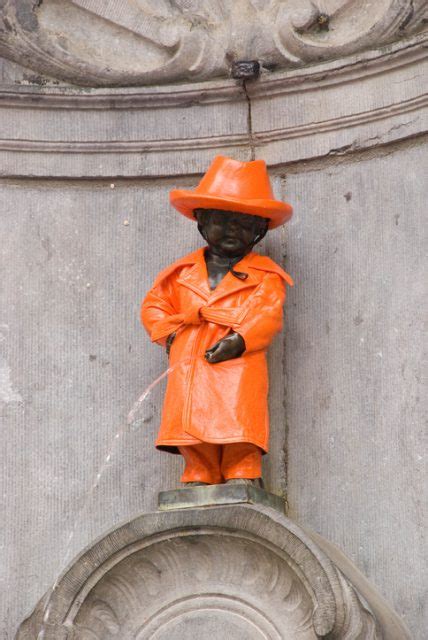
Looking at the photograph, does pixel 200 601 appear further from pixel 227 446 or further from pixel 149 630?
pixel 227 446

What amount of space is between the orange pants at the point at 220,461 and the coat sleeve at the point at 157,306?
416mm

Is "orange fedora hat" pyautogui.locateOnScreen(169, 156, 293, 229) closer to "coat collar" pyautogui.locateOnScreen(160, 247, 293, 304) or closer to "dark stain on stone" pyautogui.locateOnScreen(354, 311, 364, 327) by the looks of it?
"coat collar" pyautogui.locateOnScreen(160, 247, 293, 304)

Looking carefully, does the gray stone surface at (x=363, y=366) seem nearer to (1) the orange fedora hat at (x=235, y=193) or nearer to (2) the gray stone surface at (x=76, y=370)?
(2) the gray stone surface at (x=76, y=370)

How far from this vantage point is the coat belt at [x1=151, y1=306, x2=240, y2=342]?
17.9 feet

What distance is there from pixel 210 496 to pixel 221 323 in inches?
23.0

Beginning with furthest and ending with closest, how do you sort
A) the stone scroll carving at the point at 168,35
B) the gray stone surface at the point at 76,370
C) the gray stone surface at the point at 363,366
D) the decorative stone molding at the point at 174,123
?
the stone scroll carving at the point at 168,35 → the decorative stone molding at the point at 174,123 → the gray stone surface at the point at 76,370 → the gray stone surface at the point at 363,366

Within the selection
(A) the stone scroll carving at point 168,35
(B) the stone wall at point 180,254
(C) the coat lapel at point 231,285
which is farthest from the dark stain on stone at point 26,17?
(C) the coat lapel at point 231,285

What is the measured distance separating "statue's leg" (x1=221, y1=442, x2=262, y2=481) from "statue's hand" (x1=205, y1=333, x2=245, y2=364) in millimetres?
285

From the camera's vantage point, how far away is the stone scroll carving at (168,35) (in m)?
6.15

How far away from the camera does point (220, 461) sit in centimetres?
543

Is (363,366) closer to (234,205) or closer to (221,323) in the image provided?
(221,323)

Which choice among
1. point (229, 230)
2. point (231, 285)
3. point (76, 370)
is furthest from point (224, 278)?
point (76, 370)

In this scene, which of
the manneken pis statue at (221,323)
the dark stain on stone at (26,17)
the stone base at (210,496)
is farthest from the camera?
the dark stain on stone at (26,17)

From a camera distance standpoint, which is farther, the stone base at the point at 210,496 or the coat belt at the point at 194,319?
the coat belt at the point at 194,319
